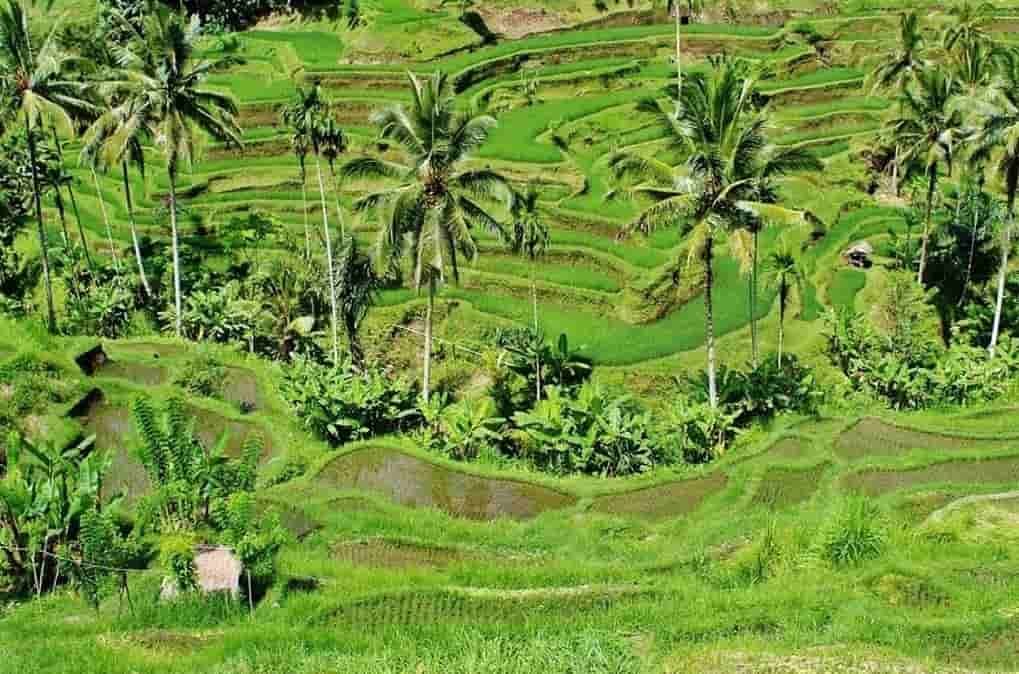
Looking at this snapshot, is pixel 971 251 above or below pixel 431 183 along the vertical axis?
below

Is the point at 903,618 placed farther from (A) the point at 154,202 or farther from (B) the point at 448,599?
(A) the point at 154,202

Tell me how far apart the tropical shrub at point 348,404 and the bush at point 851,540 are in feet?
37.9

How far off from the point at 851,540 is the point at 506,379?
13.9 meters

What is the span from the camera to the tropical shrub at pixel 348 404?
2436 centimetres

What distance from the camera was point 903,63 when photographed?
135 feet

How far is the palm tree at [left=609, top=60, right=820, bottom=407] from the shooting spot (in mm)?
22031

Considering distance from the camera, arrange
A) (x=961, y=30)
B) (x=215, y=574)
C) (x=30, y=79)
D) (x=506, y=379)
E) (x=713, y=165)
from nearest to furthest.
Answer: (x=215, y=574) < (x=713, y=165) < (x=30, y=79) < (x=506, y=379) < (x=961, y=30)

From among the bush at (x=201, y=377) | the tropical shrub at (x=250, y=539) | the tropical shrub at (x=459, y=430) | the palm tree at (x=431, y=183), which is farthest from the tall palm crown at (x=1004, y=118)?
the bush at (x=201, y=377)

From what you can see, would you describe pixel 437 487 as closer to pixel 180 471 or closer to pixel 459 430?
pixel 459 430

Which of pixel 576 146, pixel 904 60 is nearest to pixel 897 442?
pixel 904 60

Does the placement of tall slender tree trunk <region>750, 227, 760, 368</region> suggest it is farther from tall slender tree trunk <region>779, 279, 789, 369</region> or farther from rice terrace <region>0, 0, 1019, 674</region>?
tall slender tree trunk <region>779, 279, 789, 369</region>

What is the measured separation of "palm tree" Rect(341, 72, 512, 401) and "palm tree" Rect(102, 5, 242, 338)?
25.1 ft

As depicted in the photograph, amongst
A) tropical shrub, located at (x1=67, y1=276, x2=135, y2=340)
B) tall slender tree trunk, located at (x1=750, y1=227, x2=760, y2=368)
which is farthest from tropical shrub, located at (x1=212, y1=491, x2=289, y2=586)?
tropical shrub, located at (x1=67, y1=276, x2=135, y2=340)

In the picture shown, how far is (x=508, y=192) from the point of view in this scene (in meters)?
23.5
